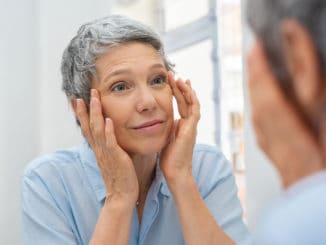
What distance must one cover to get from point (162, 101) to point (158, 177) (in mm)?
255

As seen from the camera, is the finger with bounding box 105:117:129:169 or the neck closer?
the finger with bounding box 105:117:129:169

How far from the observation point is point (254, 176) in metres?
1.52

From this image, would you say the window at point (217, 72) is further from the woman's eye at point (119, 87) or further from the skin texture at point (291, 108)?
the skin texture at point (291, 108)

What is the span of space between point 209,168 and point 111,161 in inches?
12.7

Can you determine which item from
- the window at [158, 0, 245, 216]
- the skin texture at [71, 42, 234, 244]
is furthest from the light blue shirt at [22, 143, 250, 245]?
the window at [158, 0, 245, 216]

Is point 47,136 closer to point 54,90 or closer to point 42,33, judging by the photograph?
point 54,90

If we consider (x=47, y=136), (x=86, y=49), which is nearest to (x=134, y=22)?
(x=86, y=49)

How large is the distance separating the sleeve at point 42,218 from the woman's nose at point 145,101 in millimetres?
344

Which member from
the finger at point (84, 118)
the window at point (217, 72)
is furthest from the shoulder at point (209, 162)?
the window at point (217, 72)

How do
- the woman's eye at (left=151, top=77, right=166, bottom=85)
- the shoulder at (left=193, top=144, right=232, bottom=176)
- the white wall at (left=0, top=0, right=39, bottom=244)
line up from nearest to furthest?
the woman's eye at (left=151, top=77, right=166, bottom=85) < the shoulder at (left=193, top=144, right=232, bottom=176) < the white wall at (left=0, top=0, right=39, bottom=244)

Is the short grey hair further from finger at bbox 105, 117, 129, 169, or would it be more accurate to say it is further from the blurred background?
the blurred background

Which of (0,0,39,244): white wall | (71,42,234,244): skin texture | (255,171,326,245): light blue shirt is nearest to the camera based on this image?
(255,171,326,245): light blue shirt

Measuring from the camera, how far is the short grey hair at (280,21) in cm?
50

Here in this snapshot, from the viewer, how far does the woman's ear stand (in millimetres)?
498
